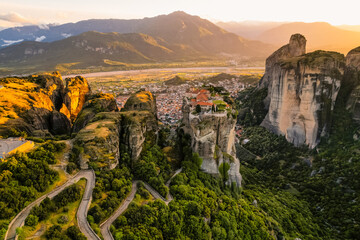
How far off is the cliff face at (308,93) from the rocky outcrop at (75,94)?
1908 inches

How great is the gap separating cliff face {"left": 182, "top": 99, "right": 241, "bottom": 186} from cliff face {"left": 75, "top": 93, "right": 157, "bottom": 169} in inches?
238

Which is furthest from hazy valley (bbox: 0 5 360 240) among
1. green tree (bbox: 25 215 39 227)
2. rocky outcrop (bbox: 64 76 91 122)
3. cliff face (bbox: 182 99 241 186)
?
rocky outcrop (bbox: 64 76 91 122)

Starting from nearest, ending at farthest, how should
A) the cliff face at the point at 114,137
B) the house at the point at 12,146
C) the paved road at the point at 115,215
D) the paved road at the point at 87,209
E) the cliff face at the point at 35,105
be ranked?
1. the paved road at the point at 87,209
2. the paved road at the point at 115,215
3. the house at the point at 12,146
4. the cliff face at the point at 114,137
5. the cliff face at the point at 35,105

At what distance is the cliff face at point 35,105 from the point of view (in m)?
30.6

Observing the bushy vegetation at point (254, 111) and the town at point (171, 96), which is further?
the town at point (171, 96)

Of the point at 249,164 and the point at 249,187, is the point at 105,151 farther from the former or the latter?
the point at 249,164

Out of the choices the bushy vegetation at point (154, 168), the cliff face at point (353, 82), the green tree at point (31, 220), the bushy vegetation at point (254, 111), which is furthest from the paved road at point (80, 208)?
the bushy vegetation at point (254, 111)

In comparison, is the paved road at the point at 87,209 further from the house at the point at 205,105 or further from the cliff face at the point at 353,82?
the cliff face at the point at 353,82

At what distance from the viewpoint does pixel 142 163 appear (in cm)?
2745

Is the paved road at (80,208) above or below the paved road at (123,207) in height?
above

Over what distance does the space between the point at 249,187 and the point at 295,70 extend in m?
31.7

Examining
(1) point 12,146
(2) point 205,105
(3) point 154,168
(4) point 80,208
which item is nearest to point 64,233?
(4) point 80,208

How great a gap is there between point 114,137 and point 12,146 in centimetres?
971

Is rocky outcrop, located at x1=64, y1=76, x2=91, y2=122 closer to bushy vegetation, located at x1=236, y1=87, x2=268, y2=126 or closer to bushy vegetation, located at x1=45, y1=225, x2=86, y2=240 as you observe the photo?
bushy vegetation, located at x1=45, y1=225, x2=86, y2=240
